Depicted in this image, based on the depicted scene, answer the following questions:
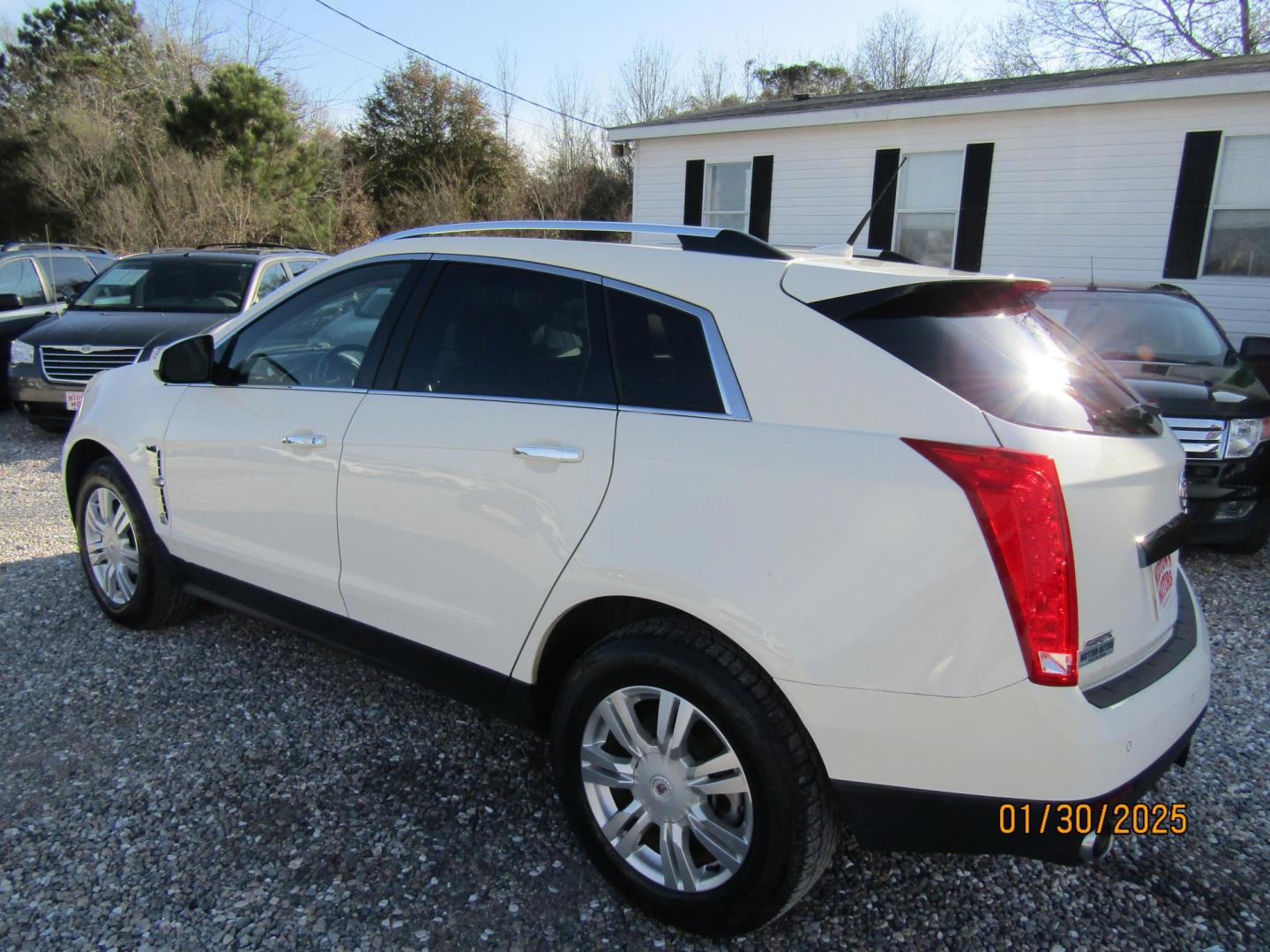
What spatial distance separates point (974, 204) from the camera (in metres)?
11.8

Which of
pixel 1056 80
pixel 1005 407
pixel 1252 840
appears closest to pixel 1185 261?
pixel 1056 80

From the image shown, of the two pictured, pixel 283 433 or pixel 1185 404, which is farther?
pixel 1185 404

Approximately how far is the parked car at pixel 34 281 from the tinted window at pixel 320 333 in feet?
23.7

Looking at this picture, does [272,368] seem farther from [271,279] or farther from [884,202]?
[884,202]

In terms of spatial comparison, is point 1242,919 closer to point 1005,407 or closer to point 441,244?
point 1005,407

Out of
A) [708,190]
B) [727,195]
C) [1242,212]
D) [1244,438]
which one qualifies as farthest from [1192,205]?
[1244,438]

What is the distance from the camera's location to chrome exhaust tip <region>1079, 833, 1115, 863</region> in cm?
181

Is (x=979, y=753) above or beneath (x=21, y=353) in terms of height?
beneath

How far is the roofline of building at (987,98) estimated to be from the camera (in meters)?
9.82

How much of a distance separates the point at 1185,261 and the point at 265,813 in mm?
11686

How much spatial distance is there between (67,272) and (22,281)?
687 millimetres

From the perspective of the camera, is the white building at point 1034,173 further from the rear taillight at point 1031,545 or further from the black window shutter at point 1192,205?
the rear taillight at point 1031,545

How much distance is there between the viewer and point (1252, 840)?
262cm

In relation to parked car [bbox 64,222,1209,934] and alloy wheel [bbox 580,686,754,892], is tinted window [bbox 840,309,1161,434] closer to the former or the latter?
parked car [bbox 64,222,1209,934]
